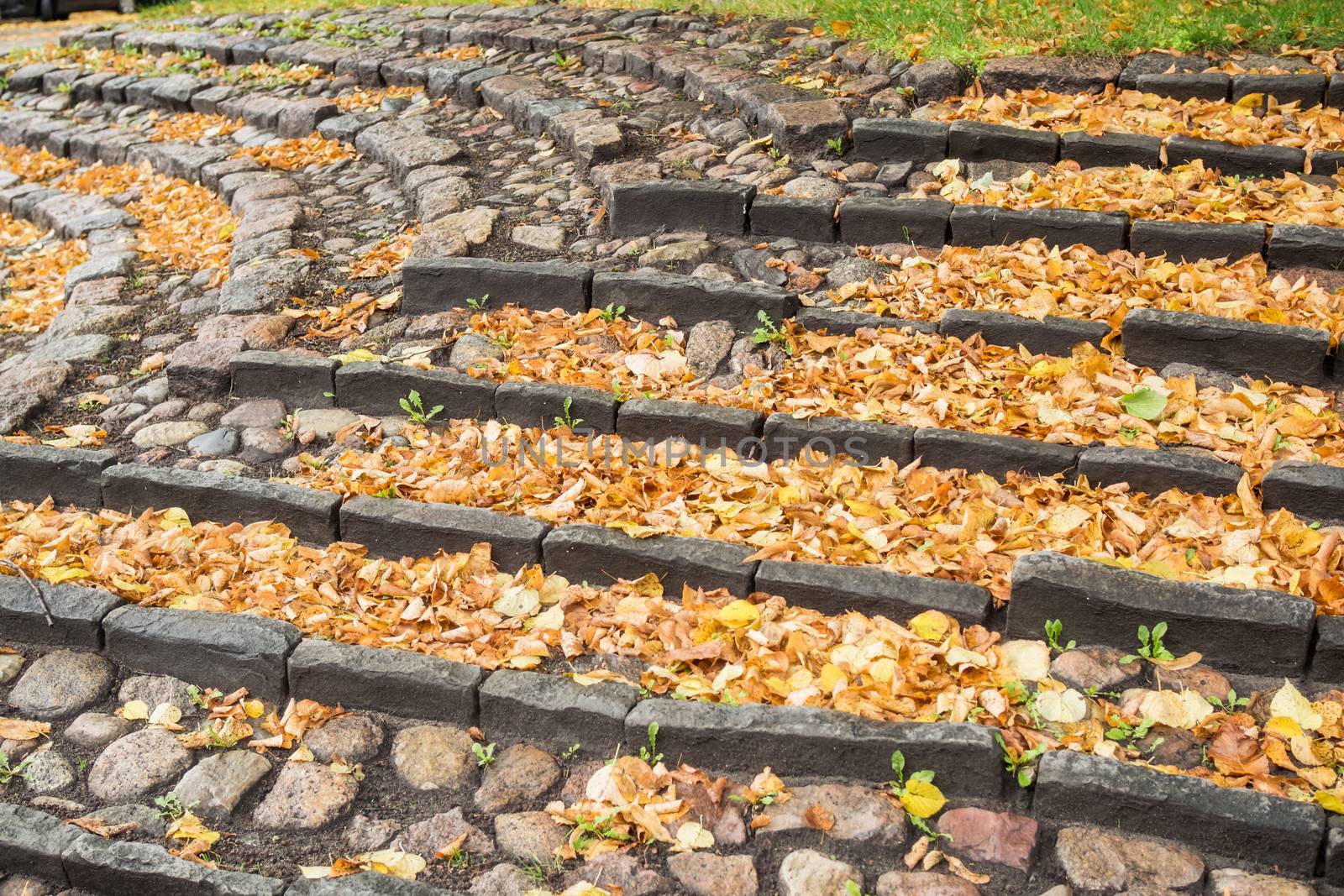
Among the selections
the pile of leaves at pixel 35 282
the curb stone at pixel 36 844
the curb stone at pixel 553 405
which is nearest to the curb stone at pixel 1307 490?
the curb stone at pixel 553 405

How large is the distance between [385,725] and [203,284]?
3.39 metres

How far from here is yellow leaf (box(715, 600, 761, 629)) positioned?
3.20 m

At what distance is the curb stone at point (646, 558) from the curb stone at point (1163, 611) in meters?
0.77

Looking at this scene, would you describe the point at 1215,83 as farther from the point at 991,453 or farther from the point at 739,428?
the point at 739,428

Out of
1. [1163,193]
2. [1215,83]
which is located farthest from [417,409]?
[1215,83]

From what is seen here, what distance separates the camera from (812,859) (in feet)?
8.63

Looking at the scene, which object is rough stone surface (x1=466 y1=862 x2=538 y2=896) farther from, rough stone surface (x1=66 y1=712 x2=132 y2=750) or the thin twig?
the thin twig

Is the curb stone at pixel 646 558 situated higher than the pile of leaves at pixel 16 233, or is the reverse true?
the pile of leaves at pixel 16 233

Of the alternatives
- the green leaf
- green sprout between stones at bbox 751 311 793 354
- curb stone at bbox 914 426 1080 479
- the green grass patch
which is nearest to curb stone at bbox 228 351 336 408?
green sprout between stones at bbox 751 311 793 354

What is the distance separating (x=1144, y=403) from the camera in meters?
3.83

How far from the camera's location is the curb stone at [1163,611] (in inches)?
116

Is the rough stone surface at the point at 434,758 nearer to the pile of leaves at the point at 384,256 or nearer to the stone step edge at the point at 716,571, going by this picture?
the stone step edge at the point at 716,571

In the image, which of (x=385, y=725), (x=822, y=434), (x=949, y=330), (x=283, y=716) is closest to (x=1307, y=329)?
(x=949, y=330)

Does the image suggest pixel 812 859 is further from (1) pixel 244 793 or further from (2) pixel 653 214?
(2) pixel 653 214
